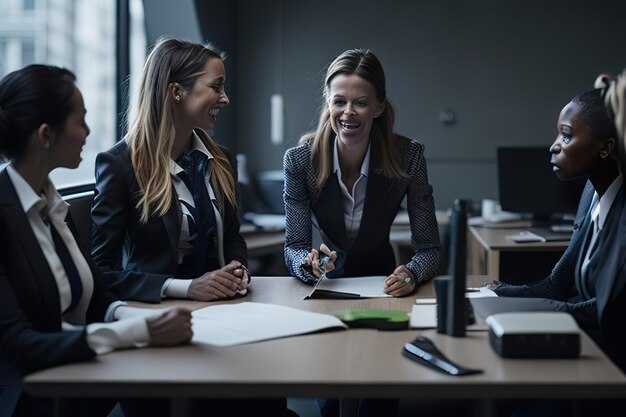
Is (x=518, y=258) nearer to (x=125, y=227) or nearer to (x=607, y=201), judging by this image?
(x=607, y=201)

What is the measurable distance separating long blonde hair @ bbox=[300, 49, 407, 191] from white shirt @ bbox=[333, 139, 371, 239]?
3 cm

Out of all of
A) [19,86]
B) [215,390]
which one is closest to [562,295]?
[215,390]

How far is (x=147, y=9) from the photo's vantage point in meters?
5.81

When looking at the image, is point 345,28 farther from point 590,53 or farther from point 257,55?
point 590,53

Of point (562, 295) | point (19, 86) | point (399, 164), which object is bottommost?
point (562, 295)

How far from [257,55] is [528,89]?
2.50m

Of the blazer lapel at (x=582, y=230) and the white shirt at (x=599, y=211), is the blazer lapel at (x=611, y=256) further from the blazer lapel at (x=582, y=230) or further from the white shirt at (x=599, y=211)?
the blazer lapel at (x=582, y=230)

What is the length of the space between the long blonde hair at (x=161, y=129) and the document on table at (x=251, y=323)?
52 centimetres

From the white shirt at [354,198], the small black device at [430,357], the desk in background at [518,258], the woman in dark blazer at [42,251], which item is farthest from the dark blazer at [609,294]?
the desk in background at [518,258]

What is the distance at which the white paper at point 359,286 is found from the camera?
89.2 inches

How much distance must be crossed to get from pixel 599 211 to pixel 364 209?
33.4 inches

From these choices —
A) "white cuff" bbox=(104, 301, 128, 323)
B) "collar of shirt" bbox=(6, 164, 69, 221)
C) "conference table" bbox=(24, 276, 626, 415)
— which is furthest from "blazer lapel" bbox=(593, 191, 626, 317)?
"collar of shirt" bbox=(6, 164, 69, 221)

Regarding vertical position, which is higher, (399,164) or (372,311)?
(399,164)

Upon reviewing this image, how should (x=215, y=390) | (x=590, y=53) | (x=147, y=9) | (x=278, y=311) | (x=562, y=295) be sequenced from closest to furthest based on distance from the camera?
(x=215, y=390)
(x=278, y=311)
(x=562, y=295)
(x=147, y=9)
(x=590, y=53)
